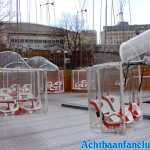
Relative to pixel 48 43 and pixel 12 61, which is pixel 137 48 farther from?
pixel 48 43

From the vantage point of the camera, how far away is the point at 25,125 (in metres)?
11.8

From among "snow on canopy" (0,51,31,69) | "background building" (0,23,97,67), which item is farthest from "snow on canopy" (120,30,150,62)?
"background building" (0,23,97,67)

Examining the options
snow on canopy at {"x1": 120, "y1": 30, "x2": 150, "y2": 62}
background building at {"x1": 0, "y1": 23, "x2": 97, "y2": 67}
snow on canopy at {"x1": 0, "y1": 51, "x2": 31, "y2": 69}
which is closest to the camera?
snow on canopy at {"x1": 120, "y1": 30, "x2": 150, "y2": 62}

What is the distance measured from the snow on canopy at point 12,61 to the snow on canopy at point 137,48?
6.28 metres

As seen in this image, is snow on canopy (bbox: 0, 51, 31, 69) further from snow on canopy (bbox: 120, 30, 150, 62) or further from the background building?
the background building

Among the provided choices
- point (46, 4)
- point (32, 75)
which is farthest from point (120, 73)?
point (46, 4)

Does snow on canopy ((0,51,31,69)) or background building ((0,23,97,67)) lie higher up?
background building ((0,23,97,67))

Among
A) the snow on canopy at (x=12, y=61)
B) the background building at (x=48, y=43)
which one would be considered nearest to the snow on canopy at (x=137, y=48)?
the snow on canopy at (x=12, y=61)

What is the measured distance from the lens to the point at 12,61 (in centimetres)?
1609

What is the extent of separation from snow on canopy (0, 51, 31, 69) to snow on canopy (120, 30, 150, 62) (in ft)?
20.6

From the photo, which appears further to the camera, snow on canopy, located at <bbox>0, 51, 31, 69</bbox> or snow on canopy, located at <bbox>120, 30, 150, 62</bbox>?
snow on canopy, located at <bbox>0, 51, 31, 69</bbox>

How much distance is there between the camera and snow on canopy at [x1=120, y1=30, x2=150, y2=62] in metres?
9.02

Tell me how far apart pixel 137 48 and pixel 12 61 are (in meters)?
7.61

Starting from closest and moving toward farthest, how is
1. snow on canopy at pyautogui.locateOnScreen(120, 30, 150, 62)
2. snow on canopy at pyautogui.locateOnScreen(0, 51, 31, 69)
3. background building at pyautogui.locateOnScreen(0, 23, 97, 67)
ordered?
snow on canopy at pyautogui.locateOnScreen(120, 30, 150, 62) < snow on canopy at pyautogui.locateOnScreen(0, 51, 31, 69) < background building at pyautogui.locateOnScreen(0, 23, 97, 67)
